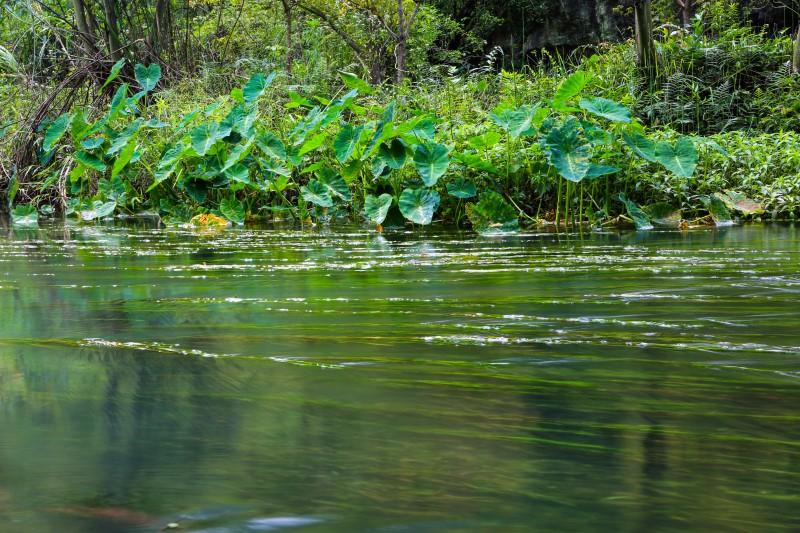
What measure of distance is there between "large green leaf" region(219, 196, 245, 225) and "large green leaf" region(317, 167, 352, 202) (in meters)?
0.54

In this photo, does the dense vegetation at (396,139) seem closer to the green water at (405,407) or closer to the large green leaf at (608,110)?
the large green leaf at (608,110)

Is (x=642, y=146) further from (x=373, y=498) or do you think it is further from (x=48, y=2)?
(x=48, y=2)

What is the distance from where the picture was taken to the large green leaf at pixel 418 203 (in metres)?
4.59

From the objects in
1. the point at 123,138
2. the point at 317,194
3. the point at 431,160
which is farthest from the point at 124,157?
the point at 431,160

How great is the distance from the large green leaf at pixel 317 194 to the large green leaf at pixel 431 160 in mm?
656

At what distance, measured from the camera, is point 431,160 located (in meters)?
4.75

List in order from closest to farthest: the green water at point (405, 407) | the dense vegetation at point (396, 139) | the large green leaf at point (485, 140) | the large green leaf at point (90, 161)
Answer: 1. the green water at point (405, 407)
2. the dense vegetation at point (396, 139)
3. the large green leaf at point (485, 140)
4. the large green leaf at point (90, 161)

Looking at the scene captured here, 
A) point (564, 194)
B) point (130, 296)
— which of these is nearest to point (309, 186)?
point (564, 194)

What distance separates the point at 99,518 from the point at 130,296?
1422 mm

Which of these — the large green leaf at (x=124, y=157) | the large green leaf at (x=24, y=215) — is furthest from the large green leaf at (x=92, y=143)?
the large green leaf at (x=24, y=215)

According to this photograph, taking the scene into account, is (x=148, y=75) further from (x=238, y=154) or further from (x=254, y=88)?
(x=238, y=154)

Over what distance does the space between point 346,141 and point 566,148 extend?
119cm

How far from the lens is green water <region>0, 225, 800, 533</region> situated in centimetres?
59

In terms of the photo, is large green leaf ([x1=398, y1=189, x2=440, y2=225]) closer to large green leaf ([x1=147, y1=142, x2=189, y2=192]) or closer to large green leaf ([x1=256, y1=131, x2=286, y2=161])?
large green leaf ([x1=256, y1=131, x2=286, y2=161])
